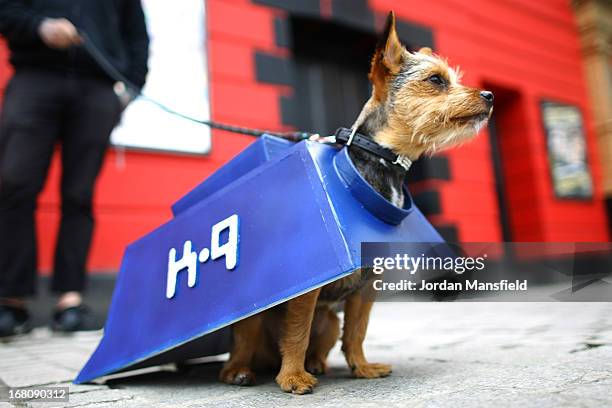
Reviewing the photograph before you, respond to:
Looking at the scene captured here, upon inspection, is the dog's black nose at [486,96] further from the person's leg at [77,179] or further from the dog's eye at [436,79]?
the person's leg at [77,179]

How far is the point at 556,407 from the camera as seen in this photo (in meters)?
1.04

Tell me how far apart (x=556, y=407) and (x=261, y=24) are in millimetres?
5016

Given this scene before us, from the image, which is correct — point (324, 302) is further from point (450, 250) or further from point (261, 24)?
point (261, 24)

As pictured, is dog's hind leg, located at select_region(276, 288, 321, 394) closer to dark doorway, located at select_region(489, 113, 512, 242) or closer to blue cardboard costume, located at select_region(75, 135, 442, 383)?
blue cardboard costume, located at select_region(75, 135, 442, 383)

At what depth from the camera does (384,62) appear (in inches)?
66.5

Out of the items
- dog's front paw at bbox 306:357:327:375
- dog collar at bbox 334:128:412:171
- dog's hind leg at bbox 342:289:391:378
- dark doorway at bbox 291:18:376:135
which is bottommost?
dog's front paw at bbox 306:357:327:375

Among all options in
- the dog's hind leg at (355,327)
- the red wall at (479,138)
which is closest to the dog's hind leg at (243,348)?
the dog's hind leg at (355,327)

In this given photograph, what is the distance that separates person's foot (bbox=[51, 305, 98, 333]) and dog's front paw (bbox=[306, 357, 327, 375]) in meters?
1.63

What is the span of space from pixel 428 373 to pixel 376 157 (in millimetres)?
695

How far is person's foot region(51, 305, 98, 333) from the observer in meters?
2.85

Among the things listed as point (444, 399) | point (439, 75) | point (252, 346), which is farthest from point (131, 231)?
point (444, 399)

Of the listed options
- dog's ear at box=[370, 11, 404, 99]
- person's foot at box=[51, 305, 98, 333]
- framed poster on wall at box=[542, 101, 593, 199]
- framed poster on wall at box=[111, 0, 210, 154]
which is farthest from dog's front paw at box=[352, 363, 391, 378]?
framed poster on wall at box=[542, 101, 593, 199]

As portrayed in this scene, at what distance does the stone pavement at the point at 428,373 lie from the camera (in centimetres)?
125

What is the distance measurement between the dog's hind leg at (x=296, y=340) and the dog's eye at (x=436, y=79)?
0.78 meters
